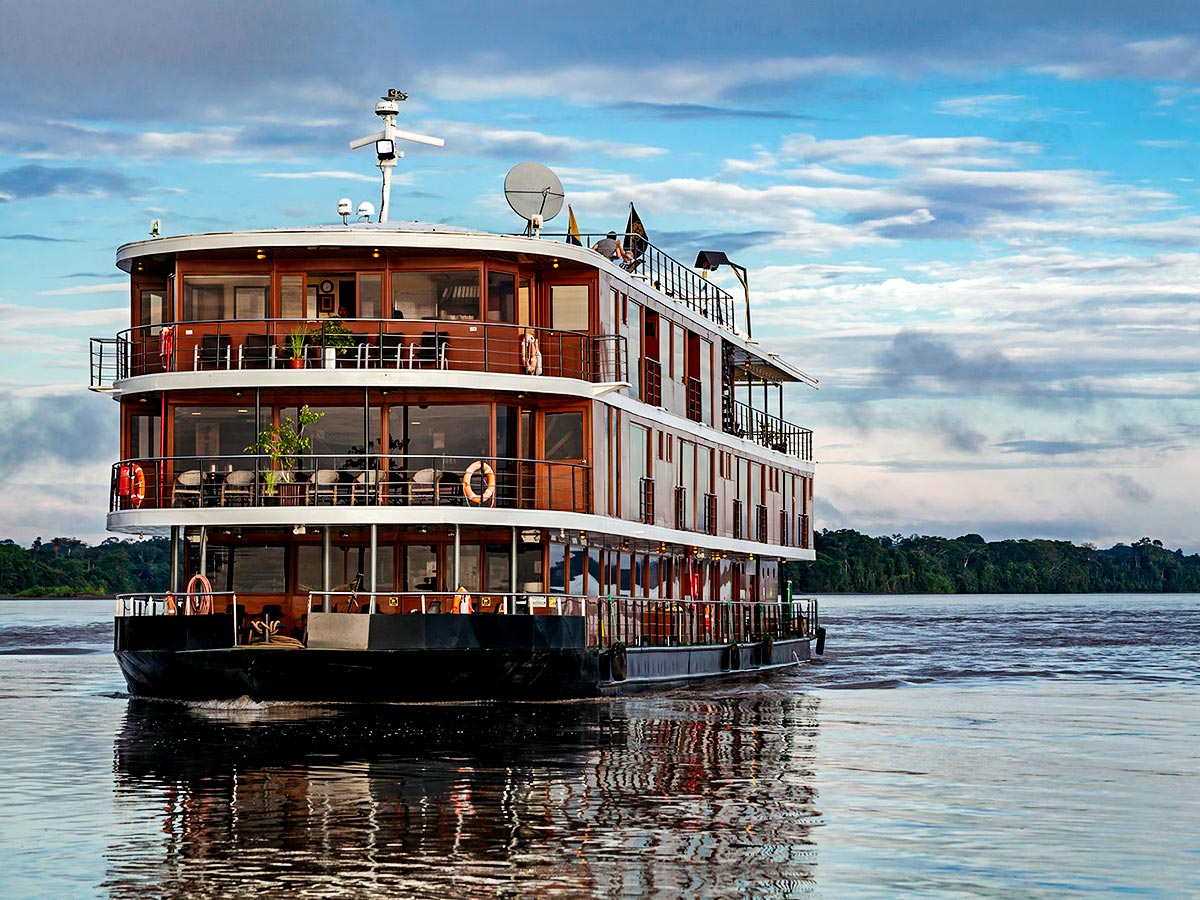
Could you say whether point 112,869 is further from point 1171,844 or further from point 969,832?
point 1171,844

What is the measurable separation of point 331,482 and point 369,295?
3.89m

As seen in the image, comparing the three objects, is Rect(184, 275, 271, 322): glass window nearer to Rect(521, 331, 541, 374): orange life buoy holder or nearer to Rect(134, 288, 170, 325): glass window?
Rect(134, 288, 170, 325): glass window

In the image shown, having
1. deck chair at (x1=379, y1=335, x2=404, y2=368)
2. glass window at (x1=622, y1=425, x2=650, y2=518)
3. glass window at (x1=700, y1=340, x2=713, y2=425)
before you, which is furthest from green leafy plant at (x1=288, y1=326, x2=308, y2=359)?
glass window at (x1=700, y1=340, x2=713, y2=425)

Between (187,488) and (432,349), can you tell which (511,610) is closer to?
(432,349)

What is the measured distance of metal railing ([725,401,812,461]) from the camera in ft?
152

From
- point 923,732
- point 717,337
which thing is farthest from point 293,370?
point 717,337

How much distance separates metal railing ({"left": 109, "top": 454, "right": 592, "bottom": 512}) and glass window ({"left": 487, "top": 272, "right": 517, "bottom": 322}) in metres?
2.71

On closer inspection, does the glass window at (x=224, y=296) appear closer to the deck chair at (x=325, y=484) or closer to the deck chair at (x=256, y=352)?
the deck chair at (x=256, y=352)

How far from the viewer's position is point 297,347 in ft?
101

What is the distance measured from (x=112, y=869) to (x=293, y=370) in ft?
52.4

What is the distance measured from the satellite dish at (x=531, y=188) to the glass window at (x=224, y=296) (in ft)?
21.8


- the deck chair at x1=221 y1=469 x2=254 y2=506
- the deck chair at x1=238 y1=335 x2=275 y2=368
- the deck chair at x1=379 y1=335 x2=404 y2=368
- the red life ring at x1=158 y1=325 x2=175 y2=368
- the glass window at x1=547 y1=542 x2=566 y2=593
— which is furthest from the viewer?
the glass window at x1=547 y1=542 x2=566 y2=593

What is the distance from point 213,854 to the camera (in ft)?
50.1

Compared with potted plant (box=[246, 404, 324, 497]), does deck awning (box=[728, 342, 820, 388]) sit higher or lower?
higher
